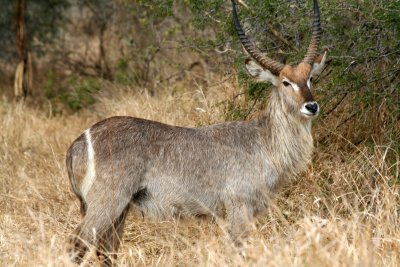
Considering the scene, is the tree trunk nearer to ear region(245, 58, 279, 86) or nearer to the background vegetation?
the background vegetation

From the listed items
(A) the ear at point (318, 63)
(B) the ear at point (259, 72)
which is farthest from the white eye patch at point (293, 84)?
(A) the ear at point (318, 63)

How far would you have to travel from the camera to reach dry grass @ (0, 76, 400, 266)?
Result: 379 centimetres

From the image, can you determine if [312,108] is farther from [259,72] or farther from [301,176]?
[301,176]

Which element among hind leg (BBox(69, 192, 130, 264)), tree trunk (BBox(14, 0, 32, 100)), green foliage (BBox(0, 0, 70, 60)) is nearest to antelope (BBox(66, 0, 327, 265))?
hind leg (BBox(69, 192, 130, 264))

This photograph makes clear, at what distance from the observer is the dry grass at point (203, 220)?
379 centimetres

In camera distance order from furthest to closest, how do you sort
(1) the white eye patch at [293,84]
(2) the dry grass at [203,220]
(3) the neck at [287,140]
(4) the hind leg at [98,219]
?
(3) the neck at [287,140], (1) the white eye patch at [293,84], (4) the hind leg at [98,219], (2) the dry grass at [203,220]

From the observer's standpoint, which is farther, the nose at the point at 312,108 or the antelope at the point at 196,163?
the nose at the point at 312,108

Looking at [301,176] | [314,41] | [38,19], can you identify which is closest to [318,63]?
[314,41]

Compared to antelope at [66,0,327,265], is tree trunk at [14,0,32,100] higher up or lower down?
lower down

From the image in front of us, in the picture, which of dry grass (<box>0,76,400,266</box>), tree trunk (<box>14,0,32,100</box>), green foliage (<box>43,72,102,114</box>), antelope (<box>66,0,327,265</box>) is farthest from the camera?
tree trunk (<box>14,0,32,100</box>)

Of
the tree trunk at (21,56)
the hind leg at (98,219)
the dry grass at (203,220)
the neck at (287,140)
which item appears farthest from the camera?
the tree trunk at (21,56)

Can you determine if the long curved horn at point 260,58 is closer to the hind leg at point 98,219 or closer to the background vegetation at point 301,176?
the background vegetation at point 301,176

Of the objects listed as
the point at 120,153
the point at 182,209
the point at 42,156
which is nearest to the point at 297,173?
the point at 182,209

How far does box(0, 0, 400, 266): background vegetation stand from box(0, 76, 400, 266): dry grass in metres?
0.01
